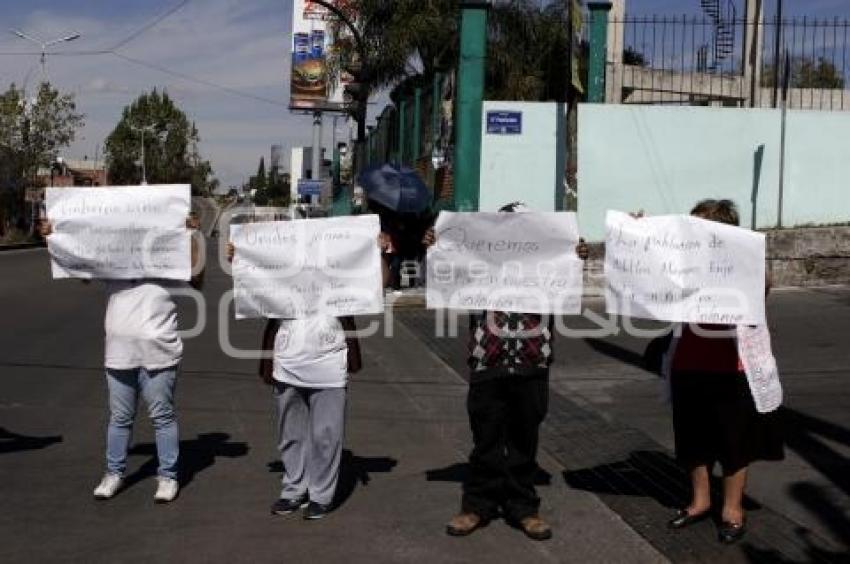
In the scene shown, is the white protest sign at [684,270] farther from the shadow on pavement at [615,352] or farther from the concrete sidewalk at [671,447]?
the shadow on pavement at [615,352]

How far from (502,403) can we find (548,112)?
11593 millimetres

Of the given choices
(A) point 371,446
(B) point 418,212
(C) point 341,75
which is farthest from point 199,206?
(C) point 341,75

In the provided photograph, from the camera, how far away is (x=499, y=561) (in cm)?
496

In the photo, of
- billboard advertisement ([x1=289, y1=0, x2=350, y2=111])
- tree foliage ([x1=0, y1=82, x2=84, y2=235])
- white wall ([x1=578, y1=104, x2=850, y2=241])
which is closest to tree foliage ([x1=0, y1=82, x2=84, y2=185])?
tree foliage ([x1=0, y1=82, x2=84, y2=235])

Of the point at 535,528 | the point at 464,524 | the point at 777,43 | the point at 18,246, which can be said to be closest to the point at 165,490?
the point at 464,524

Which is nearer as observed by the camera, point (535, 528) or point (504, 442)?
point (535, 528)

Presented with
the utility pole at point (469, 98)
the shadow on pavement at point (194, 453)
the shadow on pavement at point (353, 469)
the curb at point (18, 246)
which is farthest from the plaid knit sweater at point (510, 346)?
the curb at point (18, 246)

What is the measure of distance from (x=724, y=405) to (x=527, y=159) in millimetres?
11438

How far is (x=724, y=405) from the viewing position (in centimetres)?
529

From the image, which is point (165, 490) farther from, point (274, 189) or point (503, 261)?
point (274, 189)

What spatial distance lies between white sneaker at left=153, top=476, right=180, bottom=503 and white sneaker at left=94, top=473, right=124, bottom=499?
0.22m

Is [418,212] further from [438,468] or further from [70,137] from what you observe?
[70,137]

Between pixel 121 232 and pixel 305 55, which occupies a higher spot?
pixel 305 55

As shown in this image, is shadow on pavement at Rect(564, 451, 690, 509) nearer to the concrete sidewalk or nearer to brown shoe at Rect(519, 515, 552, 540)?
the concrete sidewalk
